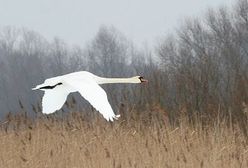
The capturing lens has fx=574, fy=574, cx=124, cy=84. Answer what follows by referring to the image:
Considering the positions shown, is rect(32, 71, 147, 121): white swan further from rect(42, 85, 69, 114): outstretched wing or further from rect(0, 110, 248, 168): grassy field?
A: rect(0, 110, 248, 168): grassy field

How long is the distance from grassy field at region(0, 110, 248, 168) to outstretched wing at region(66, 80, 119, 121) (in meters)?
1.09

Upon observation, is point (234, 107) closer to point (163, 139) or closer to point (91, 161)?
point (163, 139)

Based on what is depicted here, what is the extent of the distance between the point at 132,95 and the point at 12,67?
42.2 m

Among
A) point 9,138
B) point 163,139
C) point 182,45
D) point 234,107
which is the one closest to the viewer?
point 163,139

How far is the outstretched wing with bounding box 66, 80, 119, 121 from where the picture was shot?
8.33 feet

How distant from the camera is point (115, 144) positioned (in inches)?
186

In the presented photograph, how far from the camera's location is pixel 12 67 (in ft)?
160

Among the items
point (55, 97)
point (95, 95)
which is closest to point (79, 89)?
point (95, 95)

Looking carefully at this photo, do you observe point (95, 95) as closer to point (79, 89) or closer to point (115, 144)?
point (79, 89)

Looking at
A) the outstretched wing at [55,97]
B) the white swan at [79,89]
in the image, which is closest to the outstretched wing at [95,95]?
the white swan at [79,89]

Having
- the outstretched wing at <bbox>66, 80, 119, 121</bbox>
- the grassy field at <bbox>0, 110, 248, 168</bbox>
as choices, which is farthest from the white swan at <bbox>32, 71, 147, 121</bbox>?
the grassy field at <bbox>0, 110, 248, 168</bbox>

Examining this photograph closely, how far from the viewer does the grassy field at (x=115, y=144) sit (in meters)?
4.27

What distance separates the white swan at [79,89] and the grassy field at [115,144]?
2.67ft

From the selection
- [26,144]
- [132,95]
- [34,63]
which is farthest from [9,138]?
[34,63]
